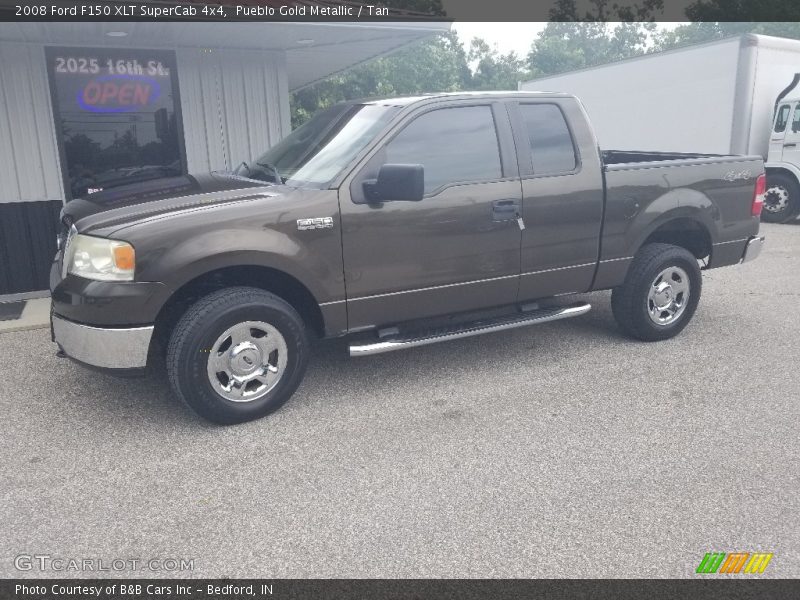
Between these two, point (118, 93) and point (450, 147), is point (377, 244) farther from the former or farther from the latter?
point (118, 93)

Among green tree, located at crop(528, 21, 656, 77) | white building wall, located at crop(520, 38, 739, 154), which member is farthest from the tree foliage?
white building wall, located at crop(520, 38, 739, 154)

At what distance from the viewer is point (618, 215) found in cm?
511

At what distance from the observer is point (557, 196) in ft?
15.9

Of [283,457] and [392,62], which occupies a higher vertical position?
[392,62]

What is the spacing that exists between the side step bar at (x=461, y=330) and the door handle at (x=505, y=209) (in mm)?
767

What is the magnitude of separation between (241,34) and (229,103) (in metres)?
1.20

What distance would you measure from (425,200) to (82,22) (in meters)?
4.12

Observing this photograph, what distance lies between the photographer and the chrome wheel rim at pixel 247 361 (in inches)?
156

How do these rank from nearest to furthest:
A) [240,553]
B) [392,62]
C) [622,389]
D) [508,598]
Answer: [508,598], [240,553], [622,389], [392,62]

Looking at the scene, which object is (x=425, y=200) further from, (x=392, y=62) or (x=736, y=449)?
(x=392, y=62)

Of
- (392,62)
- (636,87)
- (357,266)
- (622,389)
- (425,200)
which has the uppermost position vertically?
(392,62)

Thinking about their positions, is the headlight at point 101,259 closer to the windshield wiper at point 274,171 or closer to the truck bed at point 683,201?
the windshield wiper at point 274,171

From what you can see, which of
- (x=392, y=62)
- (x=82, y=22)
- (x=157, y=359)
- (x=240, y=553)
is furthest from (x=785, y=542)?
(x=392, y=62)

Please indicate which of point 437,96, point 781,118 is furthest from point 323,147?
point 781,118
